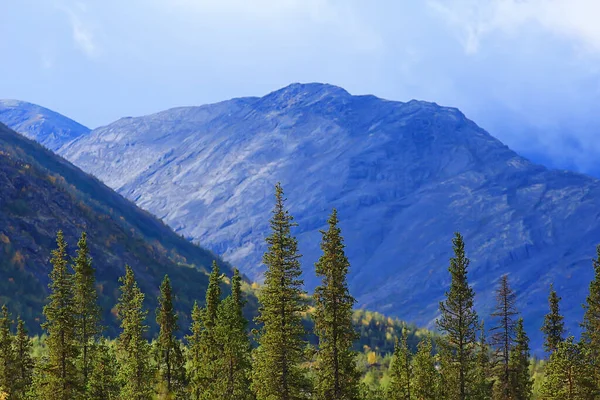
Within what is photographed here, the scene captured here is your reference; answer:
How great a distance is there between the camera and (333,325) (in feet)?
134

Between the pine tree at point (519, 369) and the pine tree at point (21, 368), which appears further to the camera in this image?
the pine tree at point (519, 369)

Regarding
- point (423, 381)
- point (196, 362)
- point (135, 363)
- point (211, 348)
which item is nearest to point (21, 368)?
point (135, 363)

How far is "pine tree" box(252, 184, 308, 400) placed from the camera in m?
41.2

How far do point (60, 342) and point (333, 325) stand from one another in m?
15.1

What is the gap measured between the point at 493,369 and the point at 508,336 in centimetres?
288

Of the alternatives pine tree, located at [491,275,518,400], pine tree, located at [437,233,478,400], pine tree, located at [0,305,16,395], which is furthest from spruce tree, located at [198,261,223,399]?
pine tree, located at [491,275,518,400]

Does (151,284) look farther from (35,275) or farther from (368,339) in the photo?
(368,339)

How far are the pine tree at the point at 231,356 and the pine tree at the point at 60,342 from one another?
31.4 feet

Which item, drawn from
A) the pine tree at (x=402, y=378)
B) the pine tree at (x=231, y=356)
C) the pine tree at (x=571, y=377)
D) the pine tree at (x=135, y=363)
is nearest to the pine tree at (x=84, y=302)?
the pine tree at (x=135, y=363)

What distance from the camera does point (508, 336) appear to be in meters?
58.8

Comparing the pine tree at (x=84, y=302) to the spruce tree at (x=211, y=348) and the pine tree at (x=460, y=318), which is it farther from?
the pine tree at (x=460, y=318)

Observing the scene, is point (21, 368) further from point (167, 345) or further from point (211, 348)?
point (211, 348)

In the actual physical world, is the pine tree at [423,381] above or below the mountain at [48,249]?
below

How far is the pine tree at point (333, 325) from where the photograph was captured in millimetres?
40906
